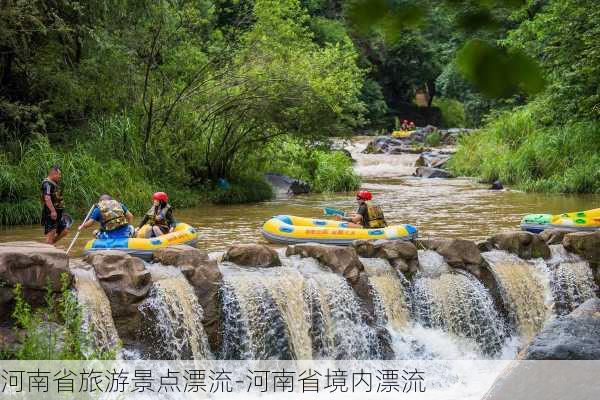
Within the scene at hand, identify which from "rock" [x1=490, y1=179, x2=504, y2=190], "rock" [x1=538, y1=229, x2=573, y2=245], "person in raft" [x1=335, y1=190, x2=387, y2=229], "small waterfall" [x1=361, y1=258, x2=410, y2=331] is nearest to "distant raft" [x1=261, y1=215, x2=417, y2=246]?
"person in raft" [x1=335, y1=190, x2=387, y2=229]

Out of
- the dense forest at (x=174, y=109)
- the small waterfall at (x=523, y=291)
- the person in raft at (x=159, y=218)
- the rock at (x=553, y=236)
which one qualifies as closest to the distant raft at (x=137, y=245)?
the person in raft at (x=159, y=218)

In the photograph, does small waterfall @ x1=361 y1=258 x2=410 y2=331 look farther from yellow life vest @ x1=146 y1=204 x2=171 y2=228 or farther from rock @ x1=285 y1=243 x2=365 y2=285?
yellow life vest @ x1=146 y1=204 x2=171 y2=228

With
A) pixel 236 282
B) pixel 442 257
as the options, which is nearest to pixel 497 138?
pixel 442 257

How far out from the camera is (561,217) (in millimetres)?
11719

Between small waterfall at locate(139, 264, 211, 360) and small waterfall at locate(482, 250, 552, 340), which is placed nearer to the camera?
small waterfall at locate(139, 264, 211, 360)

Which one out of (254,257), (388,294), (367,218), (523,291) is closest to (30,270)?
(254,257)

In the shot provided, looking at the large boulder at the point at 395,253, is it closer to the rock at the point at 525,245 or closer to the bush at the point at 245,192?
the rock at the point at 525,245

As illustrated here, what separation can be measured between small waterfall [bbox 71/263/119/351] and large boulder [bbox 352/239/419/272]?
328 centimetres

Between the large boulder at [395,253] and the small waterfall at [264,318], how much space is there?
1.27 metres

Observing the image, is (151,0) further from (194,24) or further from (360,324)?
(360,324)

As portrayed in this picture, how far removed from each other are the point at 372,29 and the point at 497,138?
22.9 m

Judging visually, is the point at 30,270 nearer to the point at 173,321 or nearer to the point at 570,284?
the point at 173,321

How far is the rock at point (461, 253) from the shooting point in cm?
966

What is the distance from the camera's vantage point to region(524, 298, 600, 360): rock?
4.73m
